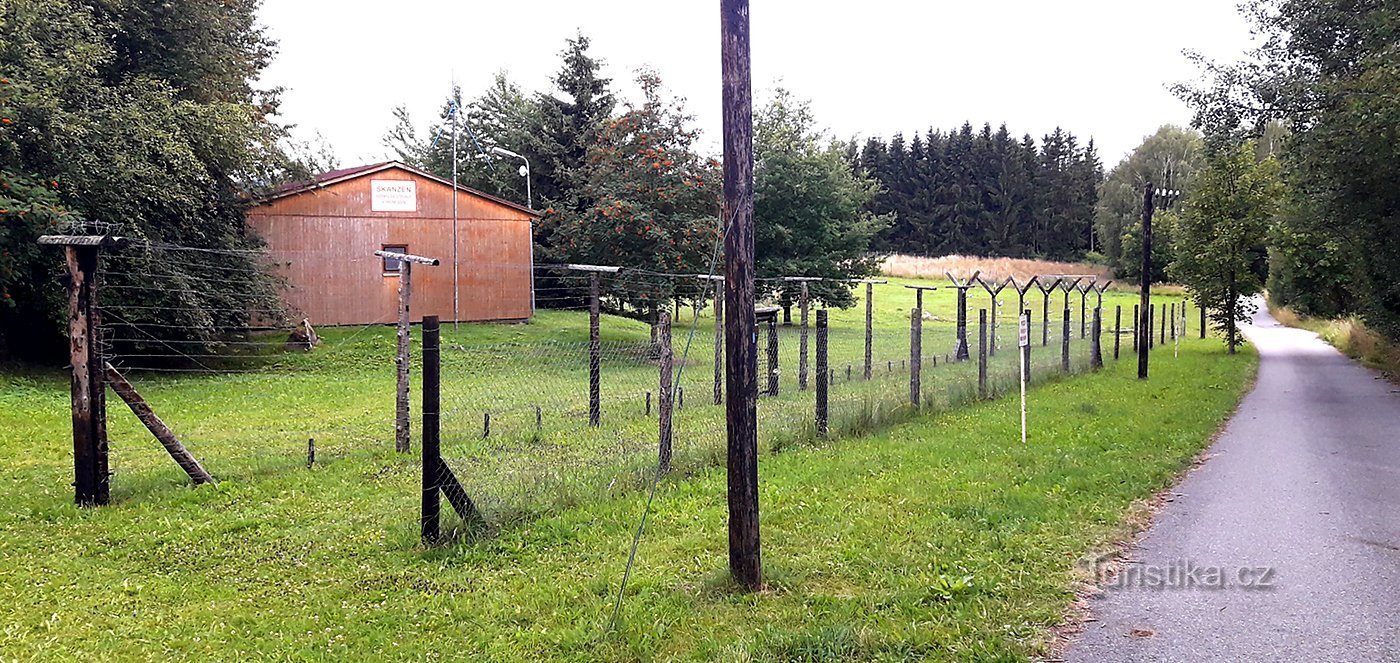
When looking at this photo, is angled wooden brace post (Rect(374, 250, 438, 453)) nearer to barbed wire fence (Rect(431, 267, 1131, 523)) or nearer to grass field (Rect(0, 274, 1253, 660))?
grass field (Rect(0, 274, 1253, 660))

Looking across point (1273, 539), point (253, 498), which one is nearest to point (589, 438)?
point (253, 498)

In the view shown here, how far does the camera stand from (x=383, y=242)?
24.8 m

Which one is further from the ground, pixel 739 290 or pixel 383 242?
pixel 383 242

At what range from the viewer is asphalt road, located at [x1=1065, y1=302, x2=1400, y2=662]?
4.72m

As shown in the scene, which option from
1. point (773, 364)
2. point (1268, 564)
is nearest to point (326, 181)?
point (773, 364)

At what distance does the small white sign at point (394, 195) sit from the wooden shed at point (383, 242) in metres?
0.03

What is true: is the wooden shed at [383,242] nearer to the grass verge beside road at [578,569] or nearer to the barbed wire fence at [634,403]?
the barbed wire fence at [634,403]

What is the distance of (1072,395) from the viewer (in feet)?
49.9

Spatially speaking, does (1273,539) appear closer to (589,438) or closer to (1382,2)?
(589,438)

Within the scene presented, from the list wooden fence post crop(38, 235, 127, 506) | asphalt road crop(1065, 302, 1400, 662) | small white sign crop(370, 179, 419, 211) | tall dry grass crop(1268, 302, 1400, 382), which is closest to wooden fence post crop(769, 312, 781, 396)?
asphalt road crop(1065, 302, 1400, 662)

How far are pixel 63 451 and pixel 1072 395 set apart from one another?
14045 millimetres

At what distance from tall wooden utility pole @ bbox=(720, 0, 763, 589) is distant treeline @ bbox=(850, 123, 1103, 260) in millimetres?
82113

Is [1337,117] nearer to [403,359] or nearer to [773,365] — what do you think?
[773,365]

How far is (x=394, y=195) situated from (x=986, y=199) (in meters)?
72.2
